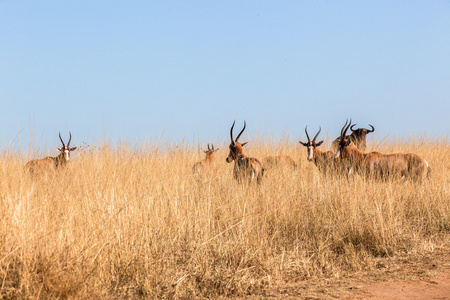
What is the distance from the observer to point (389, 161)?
10188mm

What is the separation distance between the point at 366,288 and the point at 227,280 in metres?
1.39

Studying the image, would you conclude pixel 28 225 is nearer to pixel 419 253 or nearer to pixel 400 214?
pixel 419 253

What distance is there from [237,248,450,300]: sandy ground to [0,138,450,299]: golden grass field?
180 mm

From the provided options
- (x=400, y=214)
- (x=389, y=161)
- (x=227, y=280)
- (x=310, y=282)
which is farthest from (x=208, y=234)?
(x=389, y=161)

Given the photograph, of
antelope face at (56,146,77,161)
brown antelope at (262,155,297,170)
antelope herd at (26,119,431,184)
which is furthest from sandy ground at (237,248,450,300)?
antelope face at (56,146,77,161)

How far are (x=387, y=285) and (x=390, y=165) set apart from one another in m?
5.81

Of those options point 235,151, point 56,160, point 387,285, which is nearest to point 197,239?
point 387,285

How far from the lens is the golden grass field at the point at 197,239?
4133 millimetres

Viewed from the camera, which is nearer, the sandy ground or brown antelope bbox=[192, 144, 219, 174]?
the sandy ground

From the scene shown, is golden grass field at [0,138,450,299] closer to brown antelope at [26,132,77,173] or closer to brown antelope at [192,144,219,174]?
brown antelope at [192,144,219,174]

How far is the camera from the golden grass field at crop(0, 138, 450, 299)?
413cm

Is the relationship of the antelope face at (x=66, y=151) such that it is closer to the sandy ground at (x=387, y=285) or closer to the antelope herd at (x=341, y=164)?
the antelope herd at (x=341, y=164)

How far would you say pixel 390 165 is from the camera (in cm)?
1012

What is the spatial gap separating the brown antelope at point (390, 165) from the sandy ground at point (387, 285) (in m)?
4.33
